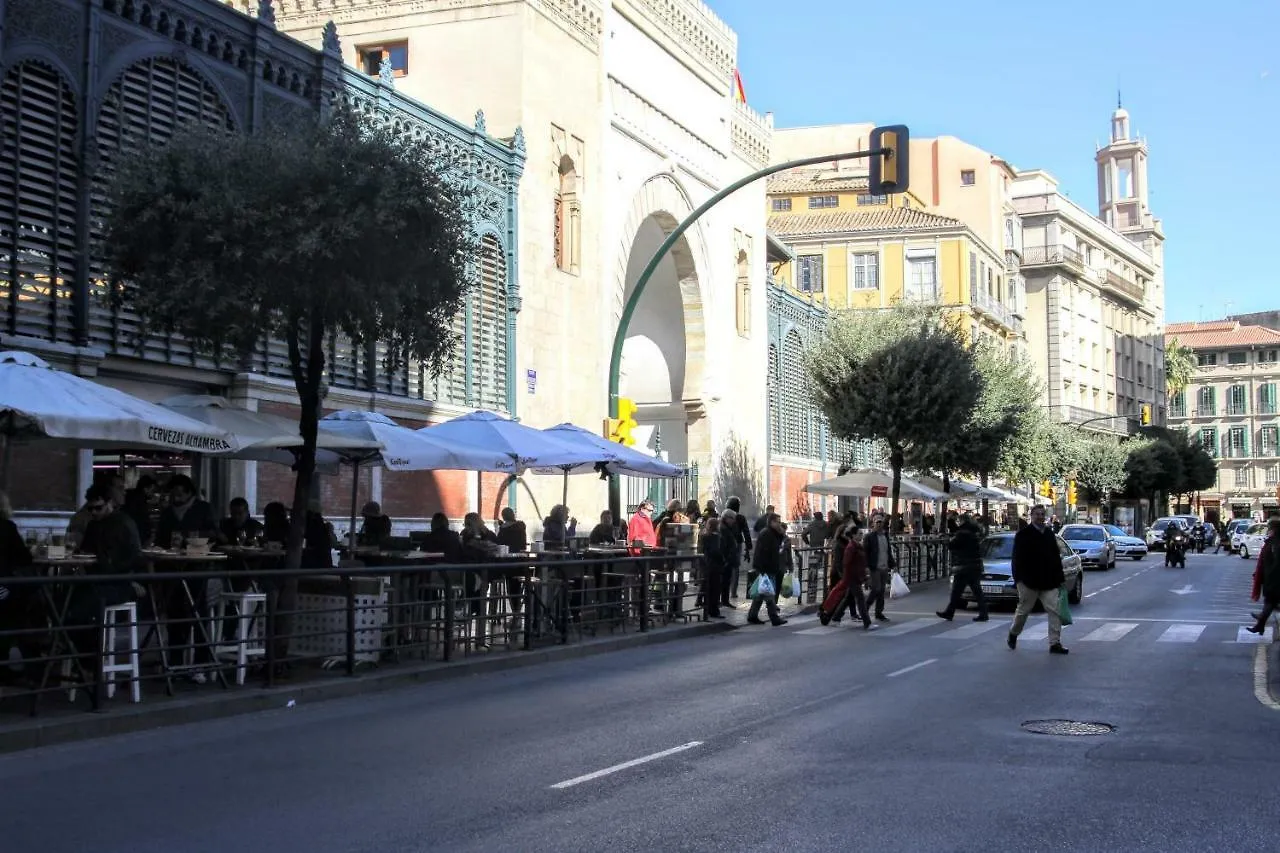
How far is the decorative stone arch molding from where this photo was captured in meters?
29.6

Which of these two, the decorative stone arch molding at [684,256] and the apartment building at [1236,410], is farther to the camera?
the apartment building at [1236,410]

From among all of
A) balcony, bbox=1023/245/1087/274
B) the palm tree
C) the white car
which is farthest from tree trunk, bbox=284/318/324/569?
the palm tree

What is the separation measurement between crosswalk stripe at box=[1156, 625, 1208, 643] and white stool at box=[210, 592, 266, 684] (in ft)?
36.5

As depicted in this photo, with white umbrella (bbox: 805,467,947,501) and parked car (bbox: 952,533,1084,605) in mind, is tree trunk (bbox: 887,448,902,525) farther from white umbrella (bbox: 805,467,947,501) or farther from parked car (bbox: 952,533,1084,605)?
parked car (bbox: 952,533,1084,605)

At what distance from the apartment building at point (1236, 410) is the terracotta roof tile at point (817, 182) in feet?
183

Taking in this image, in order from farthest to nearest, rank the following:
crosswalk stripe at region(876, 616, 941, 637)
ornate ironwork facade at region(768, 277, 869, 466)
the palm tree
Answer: the palm tree, ornate ironwork facade at region(768, 277, 869, 466), crosswalk stripe at region(876, 616, 941, 637)

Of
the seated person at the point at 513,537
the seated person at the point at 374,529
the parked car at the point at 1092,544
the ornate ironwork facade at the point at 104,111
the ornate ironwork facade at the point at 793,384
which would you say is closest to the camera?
the ornate ironwork facade at the point at 104,111

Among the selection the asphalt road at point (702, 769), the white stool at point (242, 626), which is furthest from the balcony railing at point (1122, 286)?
the white stool at point (242, 626)

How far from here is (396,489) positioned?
74.7ft

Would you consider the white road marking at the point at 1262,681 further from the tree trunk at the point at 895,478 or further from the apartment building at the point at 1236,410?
the apartment building at the point at 1236,410

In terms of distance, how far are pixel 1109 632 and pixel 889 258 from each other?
43.8m

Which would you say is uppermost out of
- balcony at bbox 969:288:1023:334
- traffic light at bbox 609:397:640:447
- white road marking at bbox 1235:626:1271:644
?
balcony at bbox 969:288:1023:334

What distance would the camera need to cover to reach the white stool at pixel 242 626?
11.8m

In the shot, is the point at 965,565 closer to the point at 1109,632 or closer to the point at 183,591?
A: the point at 1109,632
